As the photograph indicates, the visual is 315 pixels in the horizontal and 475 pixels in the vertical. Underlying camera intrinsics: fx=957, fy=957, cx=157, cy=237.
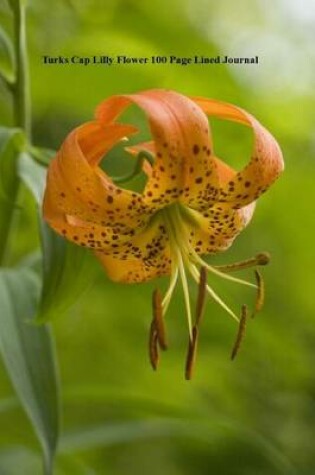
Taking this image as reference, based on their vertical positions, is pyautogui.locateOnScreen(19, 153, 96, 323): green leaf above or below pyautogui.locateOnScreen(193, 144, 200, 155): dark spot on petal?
below

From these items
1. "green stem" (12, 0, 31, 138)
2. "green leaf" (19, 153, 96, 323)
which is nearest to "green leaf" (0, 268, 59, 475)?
"green leaf" (19, 153, 96, 323)

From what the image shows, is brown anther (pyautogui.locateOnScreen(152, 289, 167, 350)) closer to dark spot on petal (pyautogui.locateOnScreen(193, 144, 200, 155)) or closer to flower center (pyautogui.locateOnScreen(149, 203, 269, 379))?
flower center (pyautogui.locateOnScreen(149, 203, 269, 379))

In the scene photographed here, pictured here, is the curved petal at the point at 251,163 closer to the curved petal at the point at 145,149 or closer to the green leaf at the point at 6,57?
the curved petal at the point at 145,149

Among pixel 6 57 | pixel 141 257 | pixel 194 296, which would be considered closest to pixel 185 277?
pixel 141 257

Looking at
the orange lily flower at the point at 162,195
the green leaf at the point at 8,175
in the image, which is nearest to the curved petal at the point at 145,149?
the orange lily flower at the point at 162,195

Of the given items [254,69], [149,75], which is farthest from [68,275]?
[254,69]
